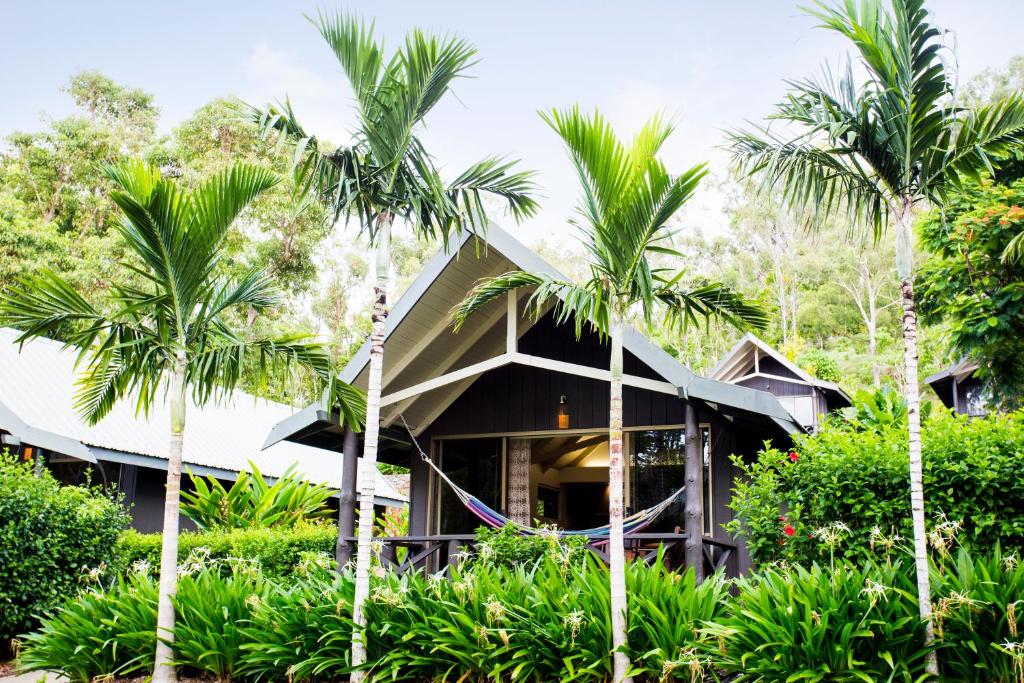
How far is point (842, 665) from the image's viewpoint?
446 centimetres

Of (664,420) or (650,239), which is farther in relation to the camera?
(664,420)

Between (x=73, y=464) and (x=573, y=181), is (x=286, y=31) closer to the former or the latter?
(x=73, y=464)

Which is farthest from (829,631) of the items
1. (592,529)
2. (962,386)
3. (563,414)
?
(962,386)

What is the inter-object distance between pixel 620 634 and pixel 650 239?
2.53m

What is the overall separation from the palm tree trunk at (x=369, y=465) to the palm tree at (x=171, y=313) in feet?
2.53

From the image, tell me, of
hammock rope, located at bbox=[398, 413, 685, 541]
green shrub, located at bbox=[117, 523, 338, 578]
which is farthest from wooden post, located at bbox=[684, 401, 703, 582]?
green shrub, located at bbox=[117, 523, 338, 578]

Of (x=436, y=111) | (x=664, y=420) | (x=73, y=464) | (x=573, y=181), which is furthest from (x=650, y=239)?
(x=73, y=464)

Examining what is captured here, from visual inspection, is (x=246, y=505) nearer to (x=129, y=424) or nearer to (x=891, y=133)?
(x=129, y=424)

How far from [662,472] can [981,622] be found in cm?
436

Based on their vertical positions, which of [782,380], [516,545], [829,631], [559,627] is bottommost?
[559,627]

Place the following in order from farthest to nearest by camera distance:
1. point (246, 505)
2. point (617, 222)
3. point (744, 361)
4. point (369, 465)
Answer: point (744, 361) → point (246, 505) → point (369, 465) → point (617, 222)

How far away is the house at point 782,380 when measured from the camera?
14.9 metres

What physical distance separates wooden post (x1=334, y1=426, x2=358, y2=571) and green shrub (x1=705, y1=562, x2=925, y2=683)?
3859 mm

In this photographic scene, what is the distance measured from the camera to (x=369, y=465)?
5.87 m
